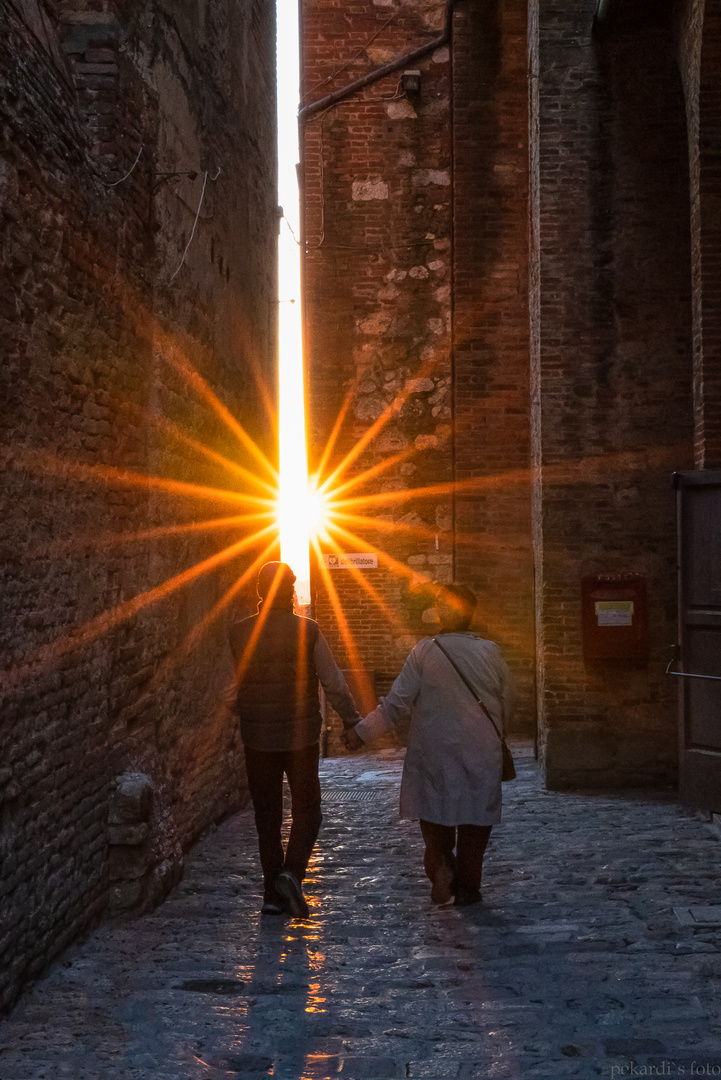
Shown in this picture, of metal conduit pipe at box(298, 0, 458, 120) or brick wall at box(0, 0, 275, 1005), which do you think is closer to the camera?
brick wall at box(0, 0, 275, 1005)

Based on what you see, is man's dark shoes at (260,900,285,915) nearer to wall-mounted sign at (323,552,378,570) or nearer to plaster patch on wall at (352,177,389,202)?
wall-mounted sign at (323,552,378,570)

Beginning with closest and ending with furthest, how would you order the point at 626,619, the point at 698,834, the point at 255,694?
the point at 255,694 → the point at 698,834 → the point at 626,619

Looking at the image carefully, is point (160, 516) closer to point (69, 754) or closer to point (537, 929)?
point (69, 754)

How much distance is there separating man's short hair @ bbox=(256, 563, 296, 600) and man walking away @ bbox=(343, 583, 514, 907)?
0.70 meters

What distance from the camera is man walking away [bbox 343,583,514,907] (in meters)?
5.00

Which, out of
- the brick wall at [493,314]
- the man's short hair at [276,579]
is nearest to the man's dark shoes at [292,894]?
the man's short hair at [276,579]

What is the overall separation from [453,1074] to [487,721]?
212cm

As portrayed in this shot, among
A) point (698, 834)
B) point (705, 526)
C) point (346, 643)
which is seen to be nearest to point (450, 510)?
point (346, 643)

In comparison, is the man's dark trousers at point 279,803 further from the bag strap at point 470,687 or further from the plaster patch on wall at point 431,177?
the plaster patch on wall at point 431,177

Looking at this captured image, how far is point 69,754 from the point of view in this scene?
4344 millimetres

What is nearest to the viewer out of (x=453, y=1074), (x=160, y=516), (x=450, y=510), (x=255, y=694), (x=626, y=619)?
(x=453, y=1074)

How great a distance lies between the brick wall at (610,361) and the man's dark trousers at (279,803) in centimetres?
344

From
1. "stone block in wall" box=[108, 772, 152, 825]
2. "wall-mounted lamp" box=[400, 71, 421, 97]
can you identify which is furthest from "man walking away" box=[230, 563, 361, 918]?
"wall-mounted lamp" box=[400, 71, 421, 97]

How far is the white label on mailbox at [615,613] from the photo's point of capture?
7.92m
